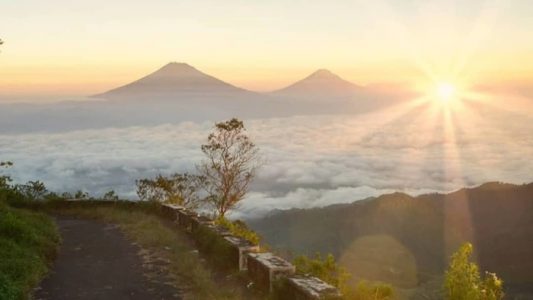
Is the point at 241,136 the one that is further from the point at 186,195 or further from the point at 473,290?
the point at 473,290

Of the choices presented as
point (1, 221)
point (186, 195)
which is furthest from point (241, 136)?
point (1, 221)

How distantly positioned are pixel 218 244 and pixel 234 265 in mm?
1619

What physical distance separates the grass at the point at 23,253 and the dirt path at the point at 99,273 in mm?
320

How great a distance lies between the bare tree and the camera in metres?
36.8

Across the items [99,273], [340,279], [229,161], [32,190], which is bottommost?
[99,273]

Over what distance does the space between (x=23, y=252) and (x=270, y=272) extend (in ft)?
24.5

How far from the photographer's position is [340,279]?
12.7 meters

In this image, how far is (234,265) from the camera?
1464cm

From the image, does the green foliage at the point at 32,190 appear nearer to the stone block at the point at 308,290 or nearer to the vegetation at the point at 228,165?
the vegetation at the point at 228,165

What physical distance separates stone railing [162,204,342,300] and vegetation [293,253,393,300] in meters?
0.50

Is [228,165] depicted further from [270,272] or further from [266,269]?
[270,272]

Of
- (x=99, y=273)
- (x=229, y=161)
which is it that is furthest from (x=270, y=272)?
(x=229, y=161)

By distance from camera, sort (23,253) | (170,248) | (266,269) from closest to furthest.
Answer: (266,269) → (23,253) → (170,248)

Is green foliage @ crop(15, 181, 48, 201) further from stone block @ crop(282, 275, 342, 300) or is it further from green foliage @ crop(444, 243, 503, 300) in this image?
green foliage @ crop(444, 243, 503, 300)
